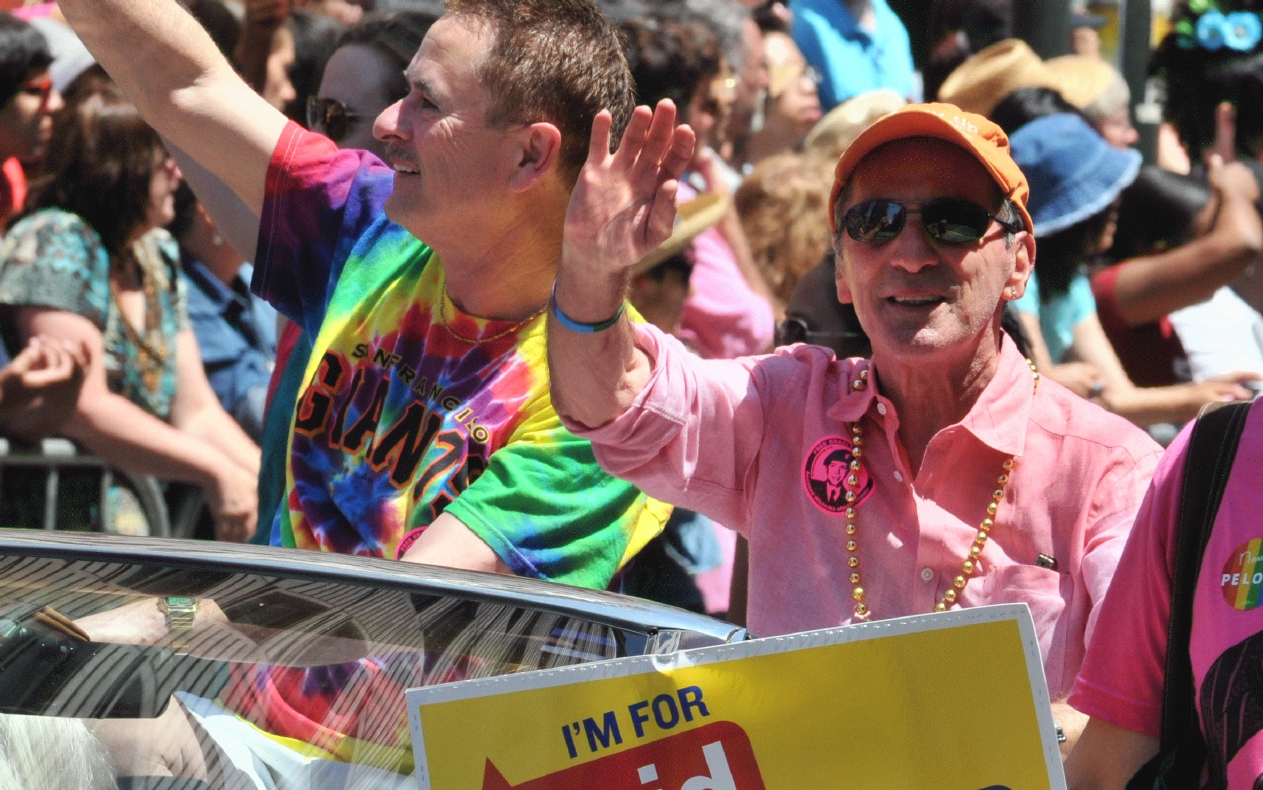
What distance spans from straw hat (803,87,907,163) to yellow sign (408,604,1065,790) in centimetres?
387

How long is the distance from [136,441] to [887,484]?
2.98 metres

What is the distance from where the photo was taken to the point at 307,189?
9.49 feet

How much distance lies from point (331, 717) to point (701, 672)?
0.40m

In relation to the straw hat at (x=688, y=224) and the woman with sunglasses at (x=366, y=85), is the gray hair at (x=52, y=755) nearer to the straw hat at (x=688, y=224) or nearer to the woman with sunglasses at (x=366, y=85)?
the woman with sunglasses at (x=366, y=85)

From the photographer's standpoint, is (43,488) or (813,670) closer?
(813,670)

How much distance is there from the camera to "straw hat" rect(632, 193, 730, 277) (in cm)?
432

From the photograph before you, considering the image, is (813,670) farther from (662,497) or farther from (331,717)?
(662,497)

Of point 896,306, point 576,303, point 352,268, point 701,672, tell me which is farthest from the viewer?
point 352,268

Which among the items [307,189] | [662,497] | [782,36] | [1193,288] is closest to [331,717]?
[662,497]

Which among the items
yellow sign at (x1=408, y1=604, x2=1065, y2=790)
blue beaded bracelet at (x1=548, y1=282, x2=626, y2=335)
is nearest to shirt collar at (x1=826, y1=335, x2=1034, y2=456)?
blue beaded bracelet at (x1=548, y1=282, x2=626, y2=335)

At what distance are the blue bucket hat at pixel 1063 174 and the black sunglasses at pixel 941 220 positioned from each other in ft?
8.46

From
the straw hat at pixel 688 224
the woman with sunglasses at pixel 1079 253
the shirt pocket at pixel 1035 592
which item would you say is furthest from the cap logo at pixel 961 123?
the woman with sunglasses at pixel 1079 253

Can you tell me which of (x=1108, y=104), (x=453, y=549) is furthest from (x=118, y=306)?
(x=1108, y=104)

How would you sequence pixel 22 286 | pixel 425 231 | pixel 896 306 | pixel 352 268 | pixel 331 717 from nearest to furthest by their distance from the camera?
pixel 331 717 → pixel 896 306 → pixel 425 231 → pixel 352 268 → pixel 22 286
